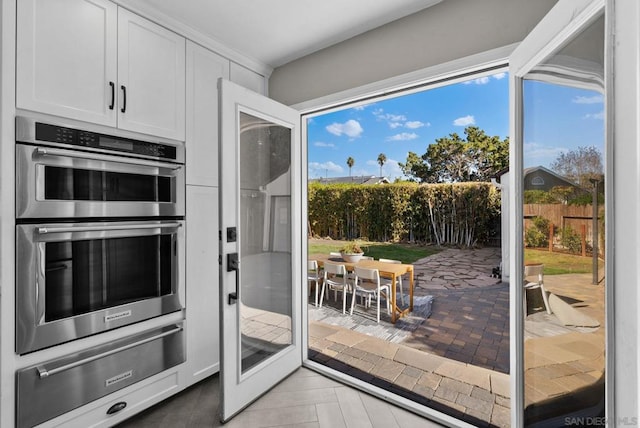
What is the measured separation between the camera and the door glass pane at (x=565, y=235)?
0.91 m

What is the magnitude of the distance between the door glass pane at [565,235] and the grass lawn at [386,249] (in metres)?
4.90

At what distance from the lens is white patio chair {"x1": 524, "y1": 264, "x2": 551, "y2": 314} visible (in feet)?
4.03

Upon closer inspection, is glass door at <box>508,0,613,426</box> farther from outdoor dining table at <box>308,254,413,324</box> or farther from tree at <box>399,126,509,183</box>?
tree at <box>399,126,509,183</box>

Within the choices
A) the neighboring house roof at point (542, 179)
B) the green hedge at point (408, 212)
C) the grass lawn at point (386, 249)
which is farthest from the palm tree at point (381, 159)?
the neighboring house roof at point (542, 179)

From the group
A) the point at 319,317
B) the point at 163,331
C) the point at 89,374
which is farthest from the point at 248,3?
the point at 319,317

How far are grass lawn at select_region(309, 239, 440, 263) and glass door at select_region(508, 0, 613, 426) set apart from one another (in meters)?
4.83

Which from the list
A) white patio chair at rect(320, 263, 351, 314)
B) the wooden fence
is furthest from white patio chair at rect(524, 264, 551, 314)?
white patio chair at rect(320, 263, 351, 314)

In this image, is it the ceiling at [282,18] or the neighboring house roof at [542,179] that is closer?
the neighboring house roof at [542,179]

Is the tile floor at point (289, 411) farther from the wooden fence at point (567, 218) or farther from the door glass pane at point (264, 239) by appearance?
the wooden fence at point (567, 218)

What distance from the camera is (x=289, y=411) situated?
6.26ft

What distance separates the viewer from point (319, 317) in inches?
165

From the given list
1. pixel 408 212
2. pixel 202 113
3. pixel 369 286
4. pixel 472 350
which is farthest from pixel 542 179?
pixel 408 212

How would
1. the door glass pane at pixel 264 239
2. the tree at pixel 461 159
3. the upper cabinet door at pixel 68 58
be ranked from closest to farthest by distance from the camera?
the upper cabinet door at pixel 68 58 < the door glass pane at pixel 264 239 < the tree at pixel 461 159

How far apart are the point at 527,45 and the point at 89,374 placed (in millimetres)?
2516
